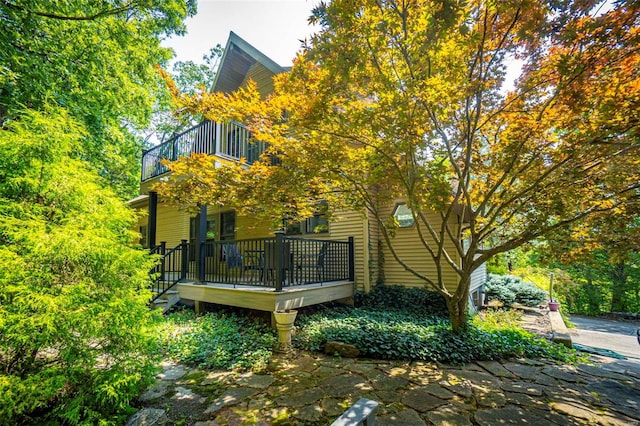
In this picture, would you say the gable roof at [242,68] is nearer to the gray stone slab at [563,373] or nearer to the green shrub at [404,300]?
the green shrub at [404,300]

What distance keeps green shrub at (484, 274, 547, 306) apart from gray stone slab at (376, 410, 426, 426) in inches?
390

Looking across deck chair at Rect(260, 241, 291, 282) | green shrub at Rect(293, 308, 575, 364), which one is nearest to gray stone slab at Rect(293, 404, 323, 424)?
green shrub at Rect(293, 308, 575, 364)

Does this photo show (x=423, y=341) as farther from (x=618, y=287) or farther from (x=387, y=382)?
(x=618, y=287)

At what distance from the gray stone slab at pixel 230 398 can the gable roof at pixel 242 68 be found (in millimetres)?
9998

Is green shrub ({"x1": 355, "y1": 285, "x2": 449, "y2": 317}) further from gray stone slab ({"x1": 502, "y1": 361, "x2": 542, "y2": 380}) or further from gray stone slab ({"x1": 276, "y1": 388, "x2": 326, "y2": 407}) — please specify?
gray stone slab ({"x1": 276, "y1": 388, "x2": 326, "y2": 407})

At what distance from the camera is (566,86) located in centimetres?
388

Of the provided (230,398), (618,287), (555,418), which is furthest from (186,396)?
(618,287)

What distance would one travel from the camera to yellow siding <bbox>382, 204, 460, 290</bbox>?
312 inches

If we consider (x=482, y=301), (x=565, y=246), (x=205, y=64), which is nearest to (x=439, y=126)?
(x=565, y=246)

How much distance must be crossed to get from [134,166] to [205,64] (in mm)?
10986

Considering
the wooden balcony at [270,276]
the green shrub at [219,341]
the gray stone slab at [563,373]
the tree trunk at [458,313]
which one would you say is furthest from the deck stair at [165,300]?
the gray stone slab at [563,373]

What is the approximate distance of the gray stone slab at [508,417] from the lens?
3.02 m

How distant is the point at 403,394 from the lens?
365cm

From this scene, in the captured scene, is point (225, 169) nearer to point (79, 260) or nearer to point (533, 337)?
point (79, 260)
